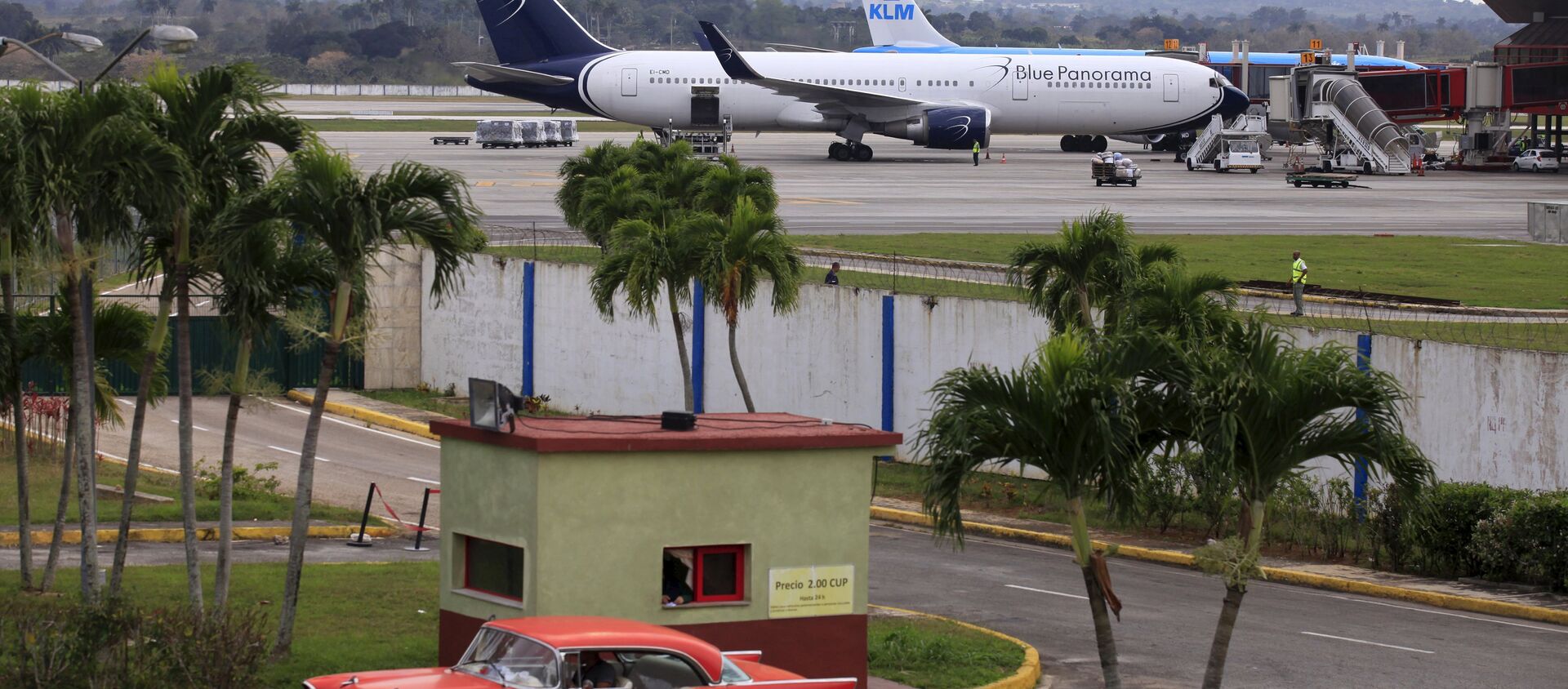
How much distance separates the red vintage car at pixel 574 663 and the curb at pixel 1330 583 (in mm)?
6918

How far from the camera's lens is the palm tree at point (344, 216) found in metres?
14.4

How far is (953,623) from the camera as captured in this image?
57.9 feet

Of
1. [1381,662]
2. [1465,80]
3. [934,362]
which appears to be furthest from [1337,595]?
[1465,80]

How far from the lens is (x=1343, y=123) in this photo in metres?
74.3

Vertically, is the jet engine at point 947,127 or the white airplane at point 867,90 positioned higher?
the white airplane at point 867,90

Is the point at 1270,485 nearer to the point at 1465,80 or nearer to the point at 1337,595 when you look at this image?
Result: the point at 1337,595

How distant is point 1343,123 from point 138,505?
61.0 m

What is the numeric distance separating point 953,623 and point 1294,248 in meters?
28.0

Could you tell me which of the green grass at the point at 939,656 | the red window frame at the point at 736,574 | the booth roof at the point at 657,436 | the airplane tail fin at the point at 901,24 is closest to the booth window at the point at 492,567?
the booth roof at the point at 657,436

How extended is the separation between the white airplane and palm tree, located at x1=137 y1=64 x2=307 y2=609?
61444 mm

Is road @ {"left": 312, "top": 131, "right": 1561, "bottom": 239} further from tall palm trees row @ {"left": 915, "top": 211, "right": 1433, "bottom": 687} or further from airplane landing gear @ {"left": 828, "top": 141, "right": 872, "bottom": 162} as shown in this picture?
tall palm trees row @ {"left": 915, "top": 211, "right": 1433, "bottom": 687}

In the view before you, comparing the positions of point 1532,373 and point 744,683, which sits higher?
point 1532,373

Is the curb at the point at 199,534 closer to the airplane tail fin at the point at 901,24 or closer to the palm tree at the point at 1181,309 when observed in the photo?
the palm tree at the point at 1181,309

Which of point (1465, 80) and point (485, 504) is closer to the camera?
point (485, 504)
